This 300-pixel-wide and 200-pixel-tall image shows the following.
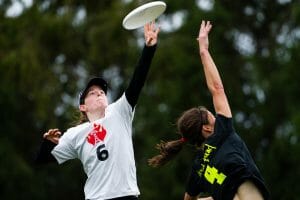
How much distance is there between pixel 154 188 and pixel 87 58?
4.33 metres

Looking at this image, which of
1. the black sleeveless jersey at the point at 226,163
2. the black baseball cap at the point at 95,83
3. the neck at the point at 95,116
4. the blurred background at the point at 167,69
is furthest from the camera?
the blurred background at the point at 167,69

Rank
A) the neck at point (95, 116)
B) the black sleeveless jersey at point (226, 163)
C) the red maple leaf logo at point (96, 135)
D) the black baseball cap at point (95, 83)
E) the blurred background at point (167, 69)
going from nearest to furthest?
the black sleeveless jersey at point (226, 163), the red maple leaf logo at point (96, 135), the neck at point (95, 116), the black baseball cap at point (95, 83), the blurred background at point (167, 69)

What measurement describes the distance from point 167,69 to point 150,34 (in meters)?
18.3

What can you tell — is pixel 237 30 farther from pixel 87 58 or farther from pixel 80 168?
pixel 80 168

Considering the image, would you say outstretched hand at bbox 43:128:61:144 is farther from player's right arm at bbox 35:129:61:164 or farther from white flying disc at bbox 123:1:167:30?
white flying disc at bbox 123:1:167:30

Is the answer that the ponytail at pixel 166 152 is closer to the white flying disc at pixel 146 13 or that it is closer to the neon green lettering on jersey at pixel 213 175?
the neon green lettering on jersey at pixel 213 175

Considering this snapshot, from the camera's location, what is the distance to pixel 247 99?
27141 mm

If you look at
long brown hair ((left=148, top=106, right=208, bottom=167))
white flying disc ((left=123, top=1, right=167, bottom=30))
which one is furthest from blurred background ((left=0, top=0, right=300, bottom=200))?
long brown hair ((left=148, top=106, right=208, bottom=167))

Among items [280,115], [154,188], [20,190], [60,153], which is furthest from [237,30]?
[60,153]

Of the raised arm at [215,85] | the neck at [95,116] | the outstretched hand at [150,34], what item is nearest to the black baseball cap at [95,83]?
the neck at [95,116]

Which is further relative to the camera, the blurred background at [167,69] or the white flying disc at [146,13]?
the blurred background at [167,69]

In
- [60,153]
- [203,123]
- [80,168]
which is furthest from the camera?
[80,168]

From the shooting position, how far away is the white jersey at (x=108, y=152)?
26.6 ft

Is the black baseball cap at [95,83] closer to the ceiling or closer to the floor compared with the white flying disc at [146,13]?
closer to the floor
